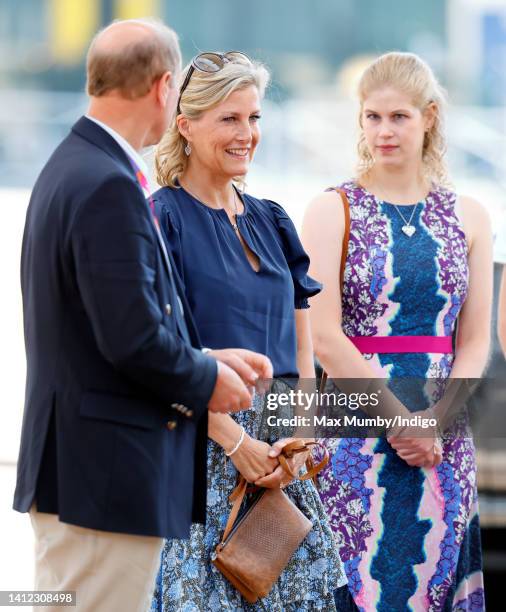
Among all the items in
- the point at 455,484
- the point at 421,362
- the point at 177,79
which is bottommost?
the point at 455,484

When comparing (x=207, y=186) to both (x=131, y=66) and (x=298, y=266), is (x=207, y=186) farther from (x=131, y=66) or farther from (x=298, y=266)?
(x=131, y=66)

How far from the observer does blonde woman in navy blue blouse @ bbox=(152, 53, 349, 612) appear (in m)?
3.38

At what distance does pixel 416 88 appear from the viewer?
13.1 feet

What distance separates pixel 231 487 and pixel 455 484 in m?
0.83

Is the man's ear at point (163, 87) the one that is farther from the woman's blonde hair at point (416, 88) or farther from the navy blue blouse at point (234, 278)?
the woman's blonde hair at point (416, 88)

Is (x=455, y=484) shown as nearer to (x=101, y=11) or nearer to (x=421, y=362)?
(x=421, y=362)

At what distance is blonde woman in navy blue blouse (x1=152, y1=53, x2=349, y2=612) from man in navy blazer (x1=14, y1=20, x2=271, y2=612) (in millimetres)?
494

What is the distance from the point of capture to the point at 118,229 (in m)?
2.69

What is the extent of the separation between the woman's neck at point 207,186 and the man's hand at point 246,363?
0.70 meters

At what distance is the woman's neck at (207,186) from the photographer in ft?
11.8

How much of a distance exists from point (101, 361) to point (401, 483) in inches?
58.7

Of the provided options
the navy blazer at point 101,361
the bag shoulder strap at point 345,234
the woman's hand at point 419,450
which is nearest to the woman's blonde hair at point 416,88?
the bag shoulder strap at point 345,234

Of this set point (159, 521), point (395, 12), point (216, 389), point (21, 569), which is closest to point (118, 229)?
point (216, 389)

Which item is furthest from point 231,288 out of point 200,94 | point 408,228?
point 408,228
